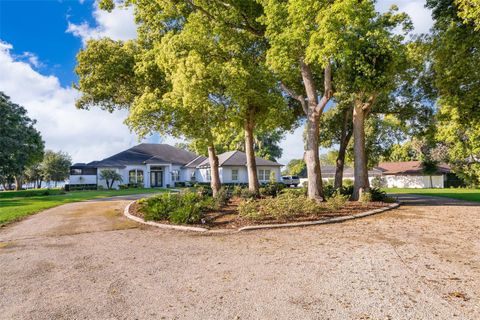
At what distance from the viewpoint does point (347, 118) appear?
20531 millimetres

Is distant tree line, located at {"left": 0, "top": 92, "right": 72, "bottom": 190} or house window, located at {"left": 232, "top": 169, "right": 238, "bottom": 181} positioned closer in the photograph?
distant tree line, located at {"left": 0, "top": 92, "right": 72, "bottom": 190}

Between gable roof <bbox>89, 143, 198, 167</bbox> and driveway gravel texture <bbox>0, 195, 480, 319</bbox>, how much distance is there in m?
33.8

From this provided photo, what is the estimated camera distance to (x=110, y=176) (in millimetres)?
37938

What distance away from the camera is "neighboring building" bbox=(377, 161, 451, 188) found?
145ft

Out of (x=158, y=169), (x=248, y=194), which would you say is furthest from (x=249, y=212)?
(x=158, y=169)

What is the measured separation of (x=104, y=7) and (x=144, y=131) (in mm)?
6469

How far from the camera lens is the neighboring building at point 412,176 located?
44203 mm

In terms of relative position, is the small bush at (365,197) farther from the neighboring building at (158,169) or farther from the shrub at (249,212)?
the neighboring building at (158,169)

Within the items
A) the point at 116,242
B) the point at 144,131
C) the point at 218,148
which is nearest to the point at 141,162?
the point at 218,148

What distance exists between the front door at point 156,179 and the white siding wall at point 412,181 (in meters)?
36.6

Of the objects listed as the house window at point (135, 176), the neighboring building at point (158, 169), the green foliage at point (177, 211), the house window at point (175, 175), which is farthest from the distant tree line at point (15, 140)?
the green foliage at point (177, 211)

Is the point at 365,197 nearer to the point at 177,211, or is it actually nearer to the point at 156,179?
the point at 177,211

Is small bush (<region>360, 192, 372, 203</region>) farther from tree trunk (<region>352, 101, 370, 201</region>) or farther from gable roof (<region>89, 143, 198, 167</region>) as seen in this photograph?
gable roof (<region>89, 143, 198, 167</region>)

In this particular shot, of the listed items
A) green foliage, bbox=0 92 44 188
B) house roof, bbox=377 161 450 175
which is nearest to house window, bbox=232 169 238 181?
green foliage, bbox=0 92 44 188
